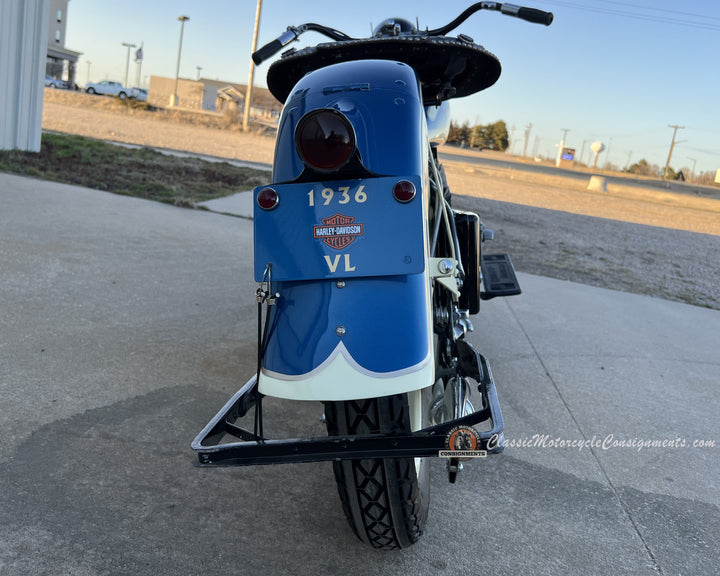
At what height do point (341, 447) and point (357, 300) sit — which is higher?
point (357, 300)

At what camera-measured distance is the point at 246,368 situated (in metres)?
3.57

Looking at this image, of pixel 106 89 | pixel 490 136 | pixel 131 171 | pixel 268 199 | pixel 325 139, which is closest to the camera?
pixel 325 139

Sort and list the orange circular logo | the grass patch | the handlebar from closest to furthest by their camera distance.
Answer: the orange circular logo, the handlebar, the grass patch

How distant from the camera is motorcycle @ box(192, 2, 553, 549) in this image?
5.74 feet

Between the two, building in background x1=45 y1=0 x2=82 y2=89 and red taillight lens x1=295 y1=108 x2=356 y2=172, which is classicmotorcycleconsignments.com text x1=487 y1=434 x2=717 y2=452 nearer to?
red taillight lens x1=295 y1=108 x2=356 y2=172

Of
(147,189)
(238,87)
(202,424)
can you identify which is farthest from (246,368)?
(238,87)

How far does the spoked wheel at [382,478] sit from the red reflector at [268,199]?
0.63 meters

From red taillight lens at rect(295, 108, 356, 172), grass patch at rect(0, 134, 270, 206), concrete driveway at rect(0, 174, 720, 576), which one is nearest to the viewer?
A: red taillight lens at rect(295, 108, 356, 172)

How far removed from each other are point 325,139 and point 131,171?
31.7 ft

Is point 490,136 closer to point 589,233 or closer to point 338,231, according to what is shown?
point 589,233

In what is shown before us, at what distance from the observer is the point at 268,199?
1922 mm

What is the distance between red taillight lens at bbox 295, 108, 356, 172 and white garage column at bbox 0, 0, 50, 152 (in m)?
9.46

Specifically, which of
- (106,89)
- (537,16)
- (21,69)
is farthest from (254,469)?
(106,89)

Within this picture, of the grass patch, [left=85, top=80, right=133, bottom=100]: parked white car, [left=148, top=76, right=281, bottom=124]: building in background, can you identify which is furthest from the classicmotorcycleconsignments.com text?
[left=148, top=76, right=281, bottom=124]: building in background
